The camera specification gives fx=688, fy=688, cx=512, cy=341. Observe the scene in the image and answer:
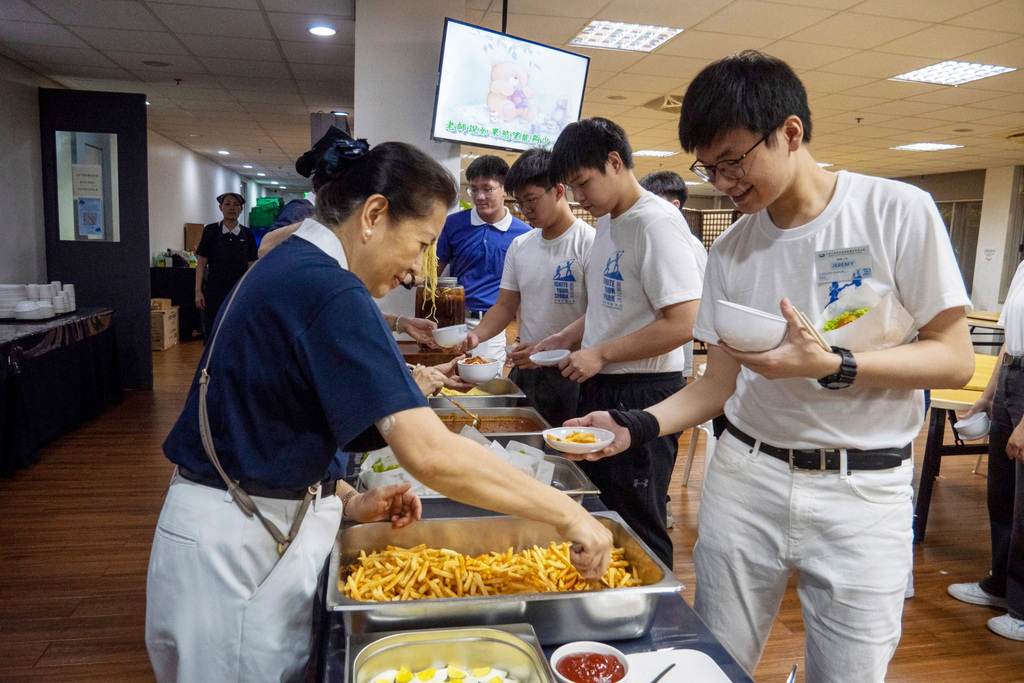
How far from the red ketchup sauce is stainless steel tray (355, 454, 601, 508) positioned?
61cm

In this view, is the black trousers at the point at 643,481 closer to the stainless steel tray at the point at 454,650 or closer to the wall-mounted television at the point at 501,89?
the stainless steel tray at the point at 454,650

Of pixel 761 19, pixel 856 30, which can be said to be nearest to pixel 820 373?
pixel 761 19

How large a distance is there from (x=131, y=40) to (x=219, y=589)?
19.1ft

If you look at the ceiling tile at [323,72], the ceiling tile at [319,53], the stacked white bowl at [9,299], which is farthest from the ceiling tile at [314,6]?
the stacked white bowl at [9,299]

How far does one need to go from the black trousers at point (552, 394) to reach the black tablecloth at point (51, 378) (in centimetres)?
305

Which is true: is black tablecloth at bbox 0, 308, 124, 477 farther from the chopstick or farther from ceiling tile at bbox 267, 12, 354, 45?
the chopstick

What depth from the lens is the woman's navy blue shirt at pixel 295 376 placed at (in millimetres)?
958

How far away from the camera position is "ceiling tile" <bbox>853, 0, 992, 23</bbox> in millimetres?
4438

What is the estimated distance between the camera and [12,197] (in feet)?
18.6

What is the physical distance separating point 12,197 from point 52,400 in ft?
7.42

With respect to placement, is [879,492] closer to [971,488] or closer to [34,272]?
[971,488]

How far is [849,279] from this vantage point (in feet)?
3.79

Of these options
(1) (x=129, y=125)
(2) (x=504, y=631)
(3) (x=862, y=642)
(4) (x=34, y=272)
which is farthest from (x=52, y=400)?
(3) (x=862, y=642)

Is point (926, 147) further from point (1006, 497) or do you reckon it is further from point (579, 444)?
point (579, 444)
